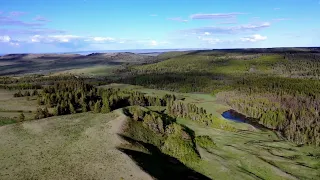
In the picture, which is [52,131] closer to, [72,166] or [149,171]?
[72,166]

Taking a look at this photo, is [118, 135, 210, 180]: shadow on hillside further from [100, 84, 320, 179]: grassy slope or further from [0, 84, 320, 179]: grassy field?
[100, 84, 320, 179]: grassy slope

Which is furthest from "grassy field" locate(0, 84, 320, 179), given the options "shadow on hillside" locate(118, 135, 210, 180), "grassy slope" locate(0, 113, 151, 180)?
"shadow on hillside" locate(118, 135, 210, 180)

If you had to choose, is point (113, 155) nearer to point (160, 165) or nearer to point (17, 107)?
point (160, 165)

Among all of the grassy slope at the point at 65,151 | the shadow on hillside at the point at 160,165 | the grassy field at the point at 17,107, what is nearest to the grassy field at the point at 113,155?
the grassy slope at the point at 65,151

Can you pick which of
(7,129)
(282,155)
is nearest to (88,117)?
(7,129)

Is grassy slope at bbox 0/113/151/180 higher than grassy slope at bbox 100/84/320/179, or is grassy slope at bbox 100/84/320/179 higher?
grassy slope at bbox 0/113/151/180

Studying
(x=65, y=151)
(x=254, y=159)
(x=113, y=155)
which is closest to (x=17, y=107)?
(x=65, y=151)

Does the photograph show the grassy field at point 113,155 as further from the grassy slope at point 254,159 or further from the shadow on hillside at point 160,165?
the shadow on hillside at point 160,165
